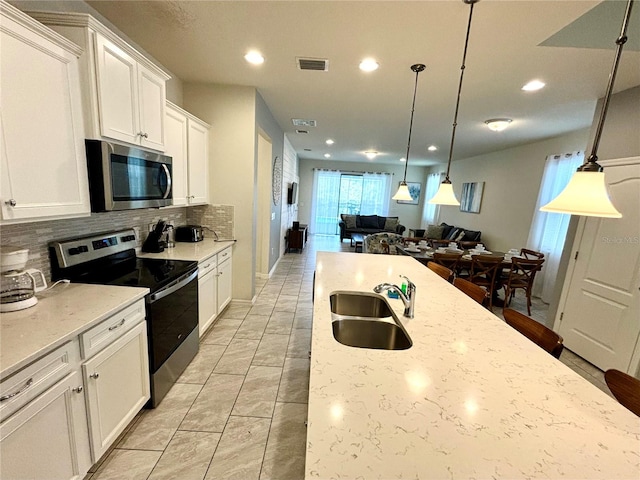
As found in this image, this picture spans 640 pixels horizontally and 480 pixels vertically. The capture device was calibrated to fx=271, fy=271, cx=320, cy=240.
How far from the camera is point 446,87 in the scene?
9.23 feet

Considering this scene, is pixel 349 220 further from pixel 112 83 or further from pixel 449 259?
pixel 112 83

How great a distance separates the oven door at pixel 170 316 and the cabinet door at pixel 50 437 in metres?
0.52

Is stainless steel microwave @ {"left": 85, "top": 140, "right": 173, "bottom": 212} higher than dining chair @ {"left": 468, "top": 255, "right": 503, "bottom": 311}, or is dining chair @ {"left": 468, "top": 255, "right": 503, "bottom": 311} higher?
stainless steel microwave @ {"left": 85, "top": 140, "right": 173, "bottom": 212}

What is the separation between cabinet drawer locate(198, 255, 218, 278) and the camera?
2529mm

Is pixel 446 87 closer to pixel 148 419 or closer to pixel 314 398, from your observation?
pixel 314 398

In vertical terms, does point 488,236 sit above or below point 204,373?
above

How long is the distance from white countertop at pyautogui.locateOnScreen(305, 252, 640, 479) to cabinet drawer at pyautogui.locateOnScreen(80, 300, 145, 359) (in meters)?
1.07

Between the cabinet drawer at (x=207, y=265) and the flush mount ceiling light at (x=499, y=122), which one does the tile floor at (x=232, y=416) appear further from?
the flush mount ceiling light at (x=499, y=122)

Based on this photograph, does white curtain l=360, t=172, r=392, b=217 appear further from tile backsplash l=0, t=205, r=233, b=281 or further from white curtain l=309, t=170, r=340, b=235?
tile backsplash l=0, t=205, r=233, b=281

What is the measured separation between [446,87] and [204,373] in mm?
3582

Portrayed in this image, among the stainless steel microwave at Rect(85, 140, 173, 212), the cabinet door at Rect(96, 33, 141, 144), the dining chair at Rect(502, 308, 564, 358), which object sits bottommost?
the dining chair at Rect(502, 308, 564, 358)

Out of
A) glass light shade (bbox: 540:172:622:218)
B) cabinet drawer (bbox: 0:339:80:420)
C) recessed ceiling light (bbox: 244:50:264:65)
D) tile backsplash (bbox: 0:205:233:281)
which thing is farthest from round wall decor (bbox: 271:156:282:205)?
glass light shade (bbox: 540:172:622:218)

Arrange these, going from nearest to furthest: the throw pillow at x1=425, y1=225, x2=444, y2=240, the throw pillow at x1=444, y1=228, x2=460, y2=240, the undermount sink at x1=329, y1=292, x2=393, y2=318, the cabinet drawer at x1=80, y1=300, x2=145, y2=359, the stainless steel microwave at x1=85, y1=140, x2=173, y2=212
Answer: the cabinet drawer at x1=80, y1=300, x2=145, y2=359
the stainless steel microwave at x1=85, y1=140, x2=173, y2=212
the undermount sink at x1=329, y1=292, x2=393, y2=318
the throw pillow at x1=444, y1=228, x2=460, y2=240
the throw pillow at x1=425, y1=225, x2=444, y2=240

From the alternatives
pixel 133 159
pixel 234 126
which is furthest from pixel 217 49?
pixel 133 159
